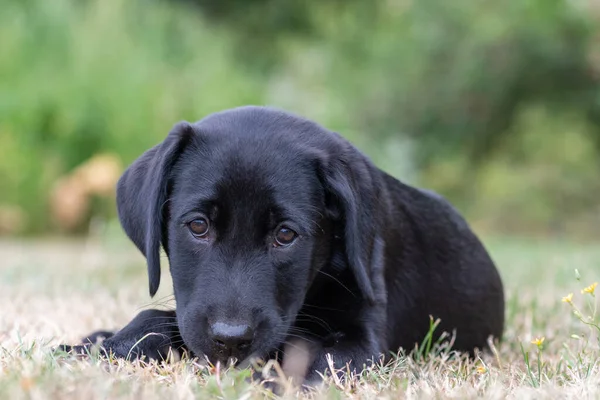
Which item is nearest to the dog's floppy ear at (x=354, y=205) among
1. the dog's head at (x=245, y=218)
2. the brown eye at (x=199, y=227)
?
the dog's head at (x=245, y=218)

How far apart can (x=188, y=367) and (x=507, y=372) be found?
1149 millimetres

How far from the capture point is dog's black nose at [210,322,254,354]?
2.71m

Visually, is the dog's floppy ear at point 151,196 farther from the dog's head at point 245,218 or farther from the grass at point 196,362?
the grass at point 196,362

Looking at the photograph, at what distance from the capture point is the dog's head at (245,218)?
2.87 metres

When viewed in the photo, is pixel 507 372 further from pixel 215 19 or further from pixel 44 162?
pixel 215 19

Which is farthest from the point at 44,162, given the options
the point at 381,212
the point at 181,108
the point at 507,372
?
the point at 507,372

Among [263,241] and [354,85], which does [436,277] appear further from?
[354,85]

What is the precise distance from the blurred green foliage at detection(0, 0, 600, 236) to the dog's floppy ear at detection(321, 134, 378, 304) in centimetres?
788

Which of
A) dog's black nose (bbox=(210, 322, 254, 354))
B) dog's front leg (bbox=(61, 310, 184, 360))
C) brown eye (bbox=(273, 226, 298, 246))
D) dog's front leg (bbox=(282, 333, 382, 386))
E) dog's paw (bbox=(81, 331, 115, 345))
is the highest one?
brown eye (bbox=(273, 226, 298, 246))

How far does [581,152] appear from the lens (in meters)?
16.2

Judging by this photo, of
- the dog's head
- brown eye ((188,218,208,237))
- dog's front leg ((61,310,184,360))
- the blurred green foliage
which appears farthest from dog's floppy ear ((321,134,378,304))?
the blurred green foliage

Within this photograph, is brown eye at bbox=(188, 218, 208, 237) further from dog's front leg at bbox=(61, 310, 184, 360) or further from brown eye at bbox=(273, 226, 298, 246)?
dog's front leg at bbox=(61, 310, 184, 360)

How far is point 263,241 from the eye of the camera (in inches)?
119

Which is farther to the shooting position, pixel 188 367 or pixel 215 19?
pixel 215 19
